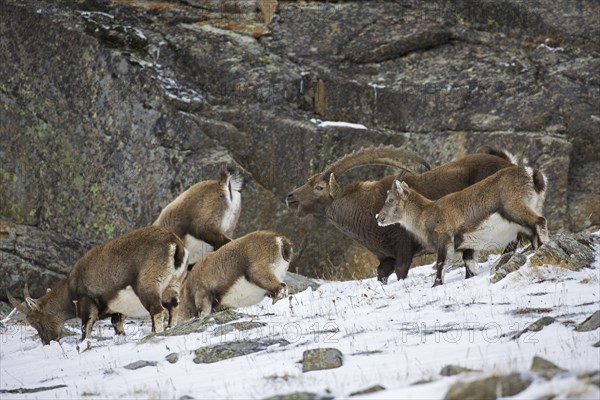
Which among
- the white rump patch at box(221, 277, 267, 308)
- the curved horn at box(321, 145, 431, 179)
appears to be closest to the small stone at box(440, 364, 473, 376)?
the white rump patch at box(221, 277, 267, 308)

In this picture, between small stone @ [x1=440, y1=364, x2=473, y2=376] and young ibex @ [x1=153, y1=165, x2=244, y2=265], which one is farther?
young ibex @ [x1=153, y1=165, x2=244, y2=265]

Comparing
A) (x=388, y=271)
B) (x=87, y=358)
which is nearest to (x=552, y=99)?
(x=388, y=271)

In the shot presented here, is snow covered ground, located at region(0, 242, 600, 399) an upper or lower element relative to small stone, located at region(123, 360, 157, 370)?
upper

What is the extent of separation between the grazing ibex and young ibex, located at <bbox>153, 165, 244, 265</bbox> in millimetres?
982

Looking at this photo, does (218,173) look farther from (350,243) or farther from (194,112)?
(350,243)

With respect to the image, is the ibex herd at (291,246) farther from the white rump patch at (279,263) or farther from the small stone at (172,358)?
the small stone at (172,358)

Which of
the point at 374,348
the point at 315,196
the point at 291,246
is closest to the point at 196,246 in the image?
the point at 315,196

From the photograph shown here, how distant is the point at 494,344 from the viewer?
813cm

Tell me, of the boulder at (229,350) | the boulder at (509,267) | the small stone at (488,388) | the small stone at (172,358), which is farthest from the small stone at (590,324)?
the small stone at (172,358)

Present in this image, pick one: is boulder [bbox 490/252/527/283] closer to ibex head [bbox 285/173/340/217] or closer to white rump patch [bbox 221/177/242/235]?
ibex head [bbox 285/173/340/217]

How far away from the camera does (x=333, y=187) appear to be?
14.5m

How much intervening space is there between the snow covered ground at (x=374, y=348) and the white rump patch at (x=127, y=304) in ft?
1.32

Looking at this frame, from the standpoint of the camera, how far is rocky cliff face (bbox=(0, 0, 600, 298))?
16750 millimetres

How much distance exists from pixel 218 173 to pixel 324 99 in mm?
2707
